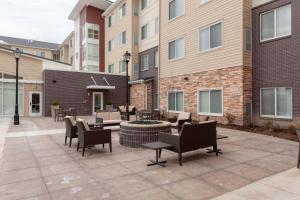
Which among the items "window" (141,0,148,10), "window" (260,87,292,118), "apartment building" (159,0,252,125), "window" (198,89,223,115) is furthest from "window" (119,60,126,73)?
"window" (260,87,292,118)

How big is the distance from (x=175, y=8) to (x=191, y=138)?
46.0 feet

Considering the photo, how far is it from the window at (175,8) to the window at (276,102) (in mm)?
8579

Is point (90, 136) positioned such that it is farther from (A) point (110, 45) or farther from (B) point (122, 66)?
(A) point (110, 45)

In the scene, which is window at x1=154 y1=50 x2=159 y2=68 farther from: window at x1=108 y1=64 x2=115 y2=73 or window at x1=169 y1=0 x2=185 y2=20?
window at x1=108 y1=64 x2=115 y2=73

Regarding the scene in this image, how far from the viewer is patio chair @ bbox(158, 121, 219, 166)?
6.10 metres

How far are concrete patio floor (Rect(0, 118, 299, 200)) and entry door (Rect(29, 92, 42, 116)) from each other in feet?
49.3

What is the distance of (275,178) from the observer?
16.3ft

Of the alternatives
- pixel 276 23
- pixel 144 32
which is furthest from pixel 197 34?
pixel 144 32

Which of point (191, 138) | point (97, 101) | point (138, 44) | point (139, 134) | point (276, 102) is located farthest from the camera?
point (97, 101)

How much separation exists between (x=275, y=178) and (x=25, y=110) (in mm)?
22199

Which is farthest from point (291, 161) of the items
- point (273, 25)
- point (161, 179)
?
point (273, 25)

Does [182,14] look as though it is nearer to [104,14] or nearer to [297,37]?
[297,37]

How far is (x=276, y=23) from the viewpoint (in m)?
11.7

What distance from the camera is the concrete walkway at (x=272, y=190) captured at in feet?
13.4
